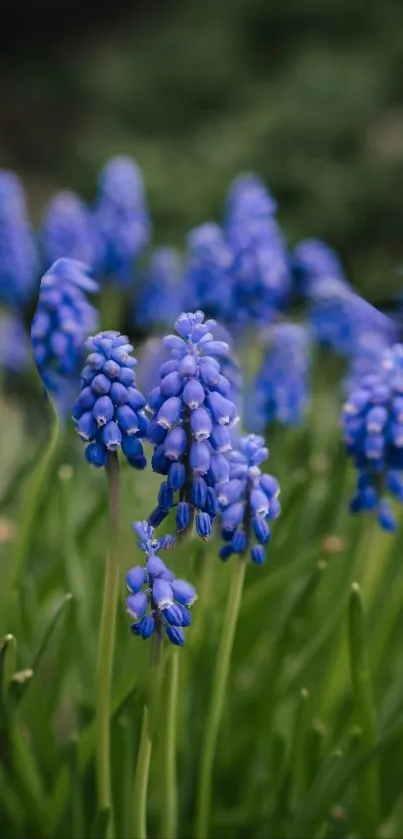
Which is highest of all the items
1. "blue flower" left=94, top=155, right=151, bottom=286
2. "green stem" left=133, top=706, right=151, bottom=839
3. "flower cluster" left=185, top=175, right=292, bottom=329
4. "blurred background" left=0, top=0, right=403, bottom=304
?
"blurred background" left=0, top=0, right=403, bottom=304

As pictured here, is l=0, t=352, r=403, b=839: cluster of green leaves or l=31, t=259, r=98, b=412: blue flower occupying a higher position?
l=31, t=259, r=98, b=412: blue flower

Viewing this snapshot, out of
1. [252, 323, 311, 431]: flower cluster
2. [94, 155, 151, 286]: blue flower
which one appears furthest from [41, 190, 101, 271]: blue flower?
[252, 323, 311, 431]: flower cluster

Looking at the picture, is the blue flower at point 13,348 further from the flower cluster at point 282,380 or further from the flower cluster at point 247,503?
the flower cluster at point 247,503

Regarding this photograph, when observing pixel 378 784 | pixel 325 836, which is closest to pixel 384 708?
pixel 378 784

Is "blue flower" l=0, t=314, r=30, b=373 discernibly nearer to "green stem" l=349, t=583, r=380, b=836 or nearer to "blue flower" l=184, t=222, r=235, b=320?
"blue flower" l=184, t=222, r=235, b=320

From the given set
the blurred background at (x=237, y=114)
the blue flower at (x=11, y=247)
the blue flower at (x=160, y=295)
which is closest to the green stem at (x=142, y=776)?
the blue flower at (x=11, y=247)

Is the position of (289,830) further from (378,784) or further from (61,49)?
(61,49)
